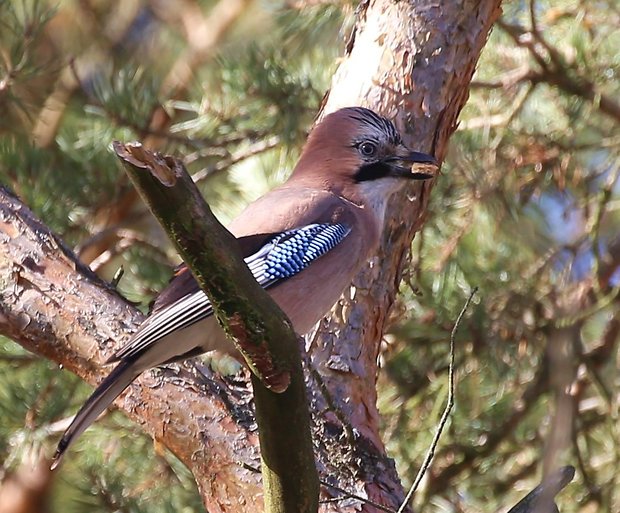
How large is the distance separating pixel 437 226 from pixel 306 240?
1794 mm

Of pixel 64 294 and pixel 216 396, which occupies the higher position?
pixel 64 294

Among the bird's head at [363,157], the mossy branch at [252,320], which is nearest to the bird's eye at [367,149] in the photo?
the bird's head at [363,157]

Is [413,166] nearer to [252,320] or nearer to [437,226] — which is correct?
[437,226]

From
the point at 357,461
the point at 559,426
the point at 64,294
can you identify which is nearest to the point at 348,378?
the point at 357,461

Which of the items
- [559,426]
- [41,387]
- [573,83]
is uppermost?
[573,83]

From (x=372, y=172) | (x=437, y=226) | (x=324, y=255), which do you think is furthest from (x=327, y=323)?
(x=437, y=226)

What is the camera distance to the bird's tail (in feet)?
10.2

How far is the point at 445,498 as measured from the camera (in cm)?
487

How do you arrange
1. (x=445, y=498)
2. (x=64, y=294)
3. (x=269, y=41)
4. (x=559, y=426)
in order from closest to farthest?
1. (x=559, y=426)
2. (x=64, y=294)
3. (x=445, y=498)
4. (x=269, y=41)

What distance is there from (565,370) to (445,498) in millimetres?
2713

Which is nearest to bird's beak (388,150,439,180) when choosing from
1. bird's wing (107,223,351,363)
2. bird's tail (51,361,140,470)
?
bird's wing (107,223,351,363)

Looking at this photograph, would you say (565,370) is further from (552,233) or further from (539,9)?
(539,9)

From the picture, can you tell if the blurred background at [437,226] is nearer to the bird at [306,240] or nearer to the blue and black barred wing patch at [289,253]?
the bird at [306,240]

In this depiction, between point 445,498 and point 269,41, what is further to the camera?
point 269,41
